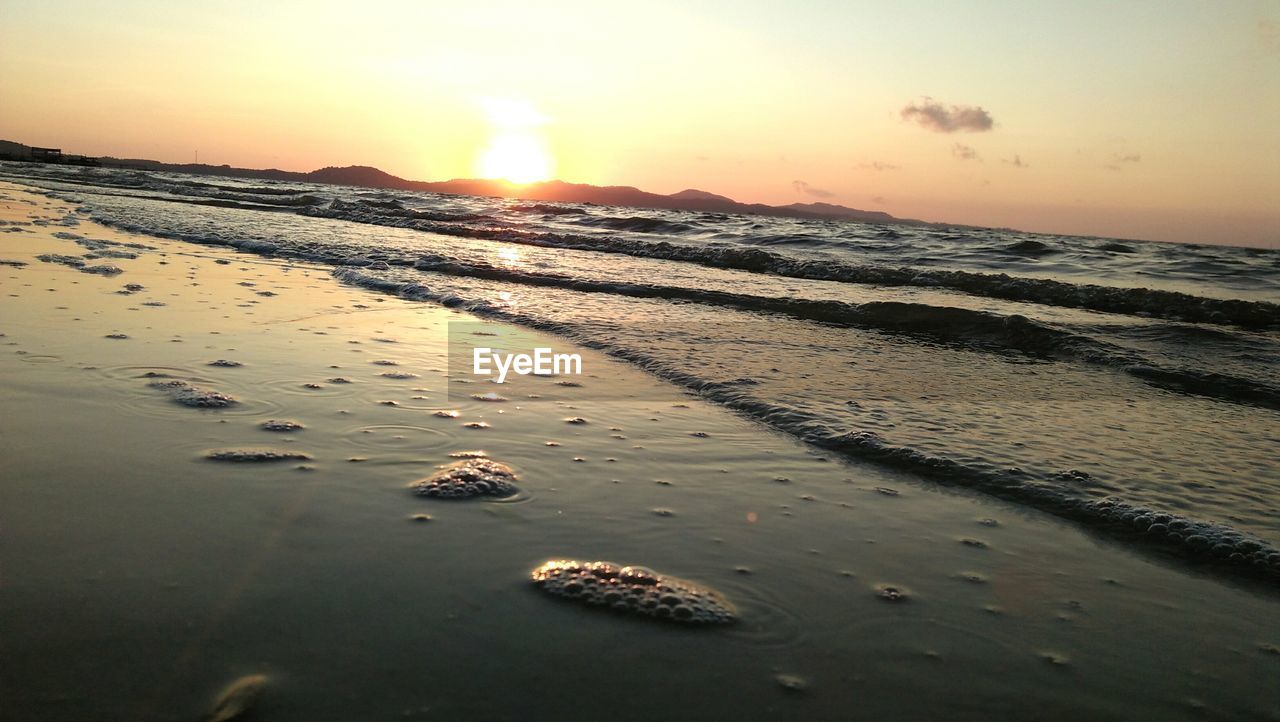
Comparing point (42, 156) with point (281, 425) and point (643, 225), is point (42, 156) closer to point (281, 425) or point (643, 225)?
point (643, 225)

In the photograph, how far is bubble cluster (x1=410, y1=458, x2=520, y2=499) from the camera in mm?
3209

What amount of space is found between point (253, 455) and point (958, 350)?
21.5 ft

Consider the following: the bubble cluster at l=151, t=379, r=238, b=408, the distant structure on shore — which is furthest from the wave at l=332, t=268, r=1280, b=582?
the distant structure on shore

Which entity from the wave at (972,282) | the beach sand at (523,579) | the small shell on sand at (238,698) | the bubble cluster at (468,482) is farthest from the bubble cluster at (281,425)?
the wave at (972,282)

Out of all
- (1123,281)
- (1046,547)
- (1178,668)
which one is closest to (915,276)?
(1123,281)

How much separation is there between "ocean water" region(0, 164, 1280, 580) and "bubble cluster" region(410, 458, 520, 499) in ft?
6.16

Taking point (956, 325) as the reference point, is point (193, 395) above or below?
below

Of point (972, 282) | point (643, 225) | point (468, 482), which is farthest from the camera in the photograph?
point (643, 225)

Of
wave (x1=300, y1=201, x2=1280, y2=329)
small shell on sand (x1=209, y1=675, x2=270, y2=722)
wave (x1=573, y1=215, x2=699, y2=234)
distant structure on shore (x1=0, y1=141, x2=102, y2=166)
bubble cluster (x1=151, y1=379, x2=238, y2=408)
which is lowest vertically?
small shell on sand (x1=209, y1=675, x2=270, y2=722)

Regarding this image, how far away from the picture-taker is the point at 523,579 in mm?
2506

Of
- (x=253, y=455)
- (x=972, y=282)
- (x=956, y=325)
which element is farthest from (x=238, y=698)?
(x=972, y=282)

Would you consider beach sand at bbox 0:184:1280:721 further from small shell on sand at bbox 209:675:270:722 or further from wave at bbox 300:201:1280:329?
wave at bbox 300:201:1280:329

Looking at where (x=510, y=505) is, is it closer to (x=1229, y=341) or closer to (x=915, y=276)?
(x=1229, y=341)

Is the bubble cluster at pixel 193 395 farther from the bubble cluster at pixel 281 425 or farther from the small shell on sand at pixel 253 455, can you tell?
the small shell on sand at pixel 253 455
